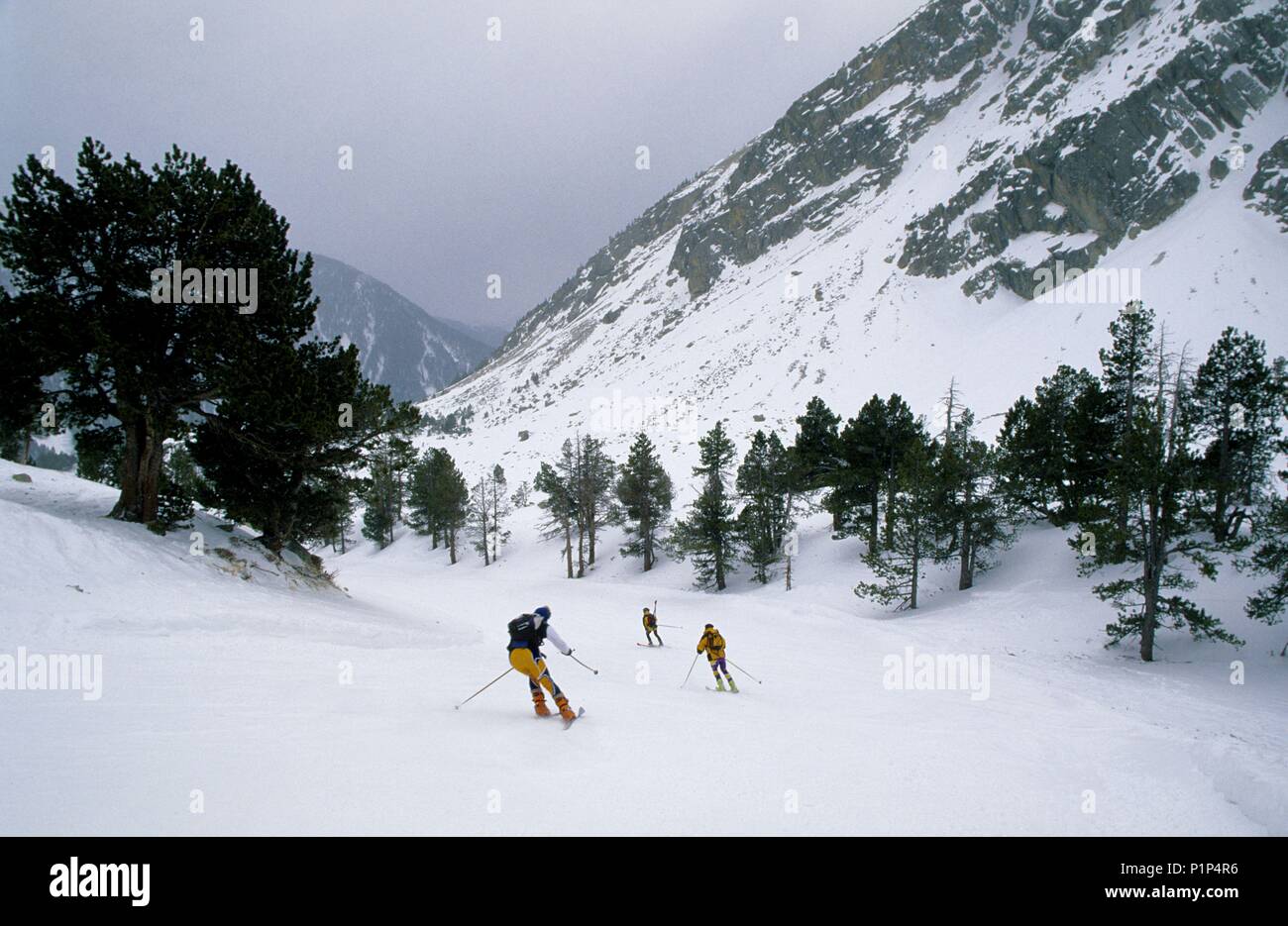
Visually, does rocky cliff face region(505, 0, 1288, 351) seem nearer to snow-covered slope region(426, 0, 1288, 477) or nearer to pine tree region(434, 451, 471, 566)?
snow-covered slope region(426, 0, 1288, 477)

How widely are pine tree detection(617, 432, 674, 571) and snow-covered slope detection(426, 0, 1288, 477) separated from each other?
30876mm

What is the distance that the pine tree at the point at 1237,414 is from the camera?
74.5ft

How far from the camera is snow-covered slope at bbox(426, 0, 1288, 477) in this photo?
68.9 m

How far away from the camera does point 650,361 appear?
13838cm

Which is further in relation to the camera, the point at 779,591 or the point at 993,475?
the point at 779,591

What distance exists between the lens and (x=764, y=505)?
36469 mm

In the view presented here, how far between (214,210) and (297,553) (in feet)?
41.5

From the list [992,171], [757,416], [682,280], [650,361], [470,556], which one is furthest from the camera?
[682,280]

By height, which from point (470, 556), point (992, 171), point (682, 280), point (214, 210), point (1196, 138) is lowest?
point (470, 556)

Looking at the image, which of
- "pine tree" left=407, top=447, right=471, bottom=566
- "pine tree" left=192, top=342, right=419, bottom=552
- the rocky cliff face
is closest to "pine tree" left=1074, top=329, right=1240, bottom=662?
"pine tree" left=192, top=342, right=419, bottom=552

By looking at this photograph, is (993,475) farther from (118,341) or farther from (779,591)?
(118,341)

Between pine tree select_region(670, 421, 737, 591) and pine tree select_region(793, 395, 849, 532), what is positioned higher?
pine tree select_region(793, 395, 849, 532)
